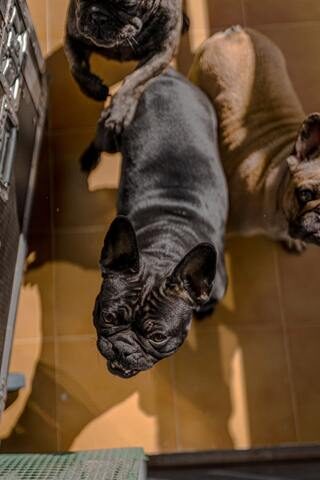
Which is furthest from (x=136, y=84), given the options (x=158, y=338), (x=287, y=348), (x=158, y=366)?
(x=287, y=348)

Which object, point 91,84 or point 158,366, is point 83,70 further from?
point 158,366

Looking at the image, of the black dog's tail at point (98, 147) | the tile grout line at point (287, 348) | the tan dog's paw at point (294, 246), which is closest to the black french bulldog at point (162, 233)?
the black dog's tail at point (98, 147)

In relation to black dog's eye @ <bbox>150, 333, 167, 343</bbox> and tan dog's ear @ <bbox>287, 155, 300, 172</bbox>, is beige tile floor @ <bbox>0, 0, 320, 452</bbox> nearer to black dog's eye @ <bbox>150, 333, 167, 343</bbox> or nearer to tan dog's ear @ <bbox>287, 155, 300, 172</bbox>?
tan dog's ear @ <bbox>287, 155, 300, 172</bbox>

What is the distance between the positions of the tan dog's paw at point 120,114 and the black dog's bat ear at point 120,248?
76 cm

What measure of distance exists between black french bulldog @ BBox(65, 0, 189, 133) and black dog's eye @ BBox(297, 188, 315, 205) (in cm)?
77

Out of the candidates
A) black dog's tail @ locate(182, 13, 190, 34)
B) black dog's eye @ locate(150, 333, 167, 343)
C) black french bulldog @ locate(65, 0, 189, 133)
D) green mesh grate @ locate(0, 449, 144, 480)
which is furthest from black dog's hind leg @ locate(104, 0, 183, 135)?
green mesh grate @ locate(0, 449, 144, 480)

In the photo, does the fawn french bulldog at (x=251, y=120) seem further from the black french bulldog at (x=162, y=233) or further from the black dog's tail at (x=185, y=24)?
the black dog's tail at (x=185, y=24)

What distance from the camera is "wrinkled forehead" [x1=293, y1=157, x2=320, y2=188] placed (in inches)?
82.6

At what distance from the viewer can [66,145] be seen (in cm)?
301

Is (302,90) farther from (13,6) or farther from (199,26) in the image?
(13,6)

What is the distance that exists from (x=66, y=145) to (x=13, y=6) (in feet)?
2.88

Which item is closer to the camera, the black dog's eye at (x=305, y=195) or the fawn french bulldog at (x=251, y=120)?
the black dog's eye at (x=305, y=195)

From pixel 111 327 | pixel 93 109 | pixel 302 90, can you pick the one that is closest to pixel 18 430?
pixel 111 327

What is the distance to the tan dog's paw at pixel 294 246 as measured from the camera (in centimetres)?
279
